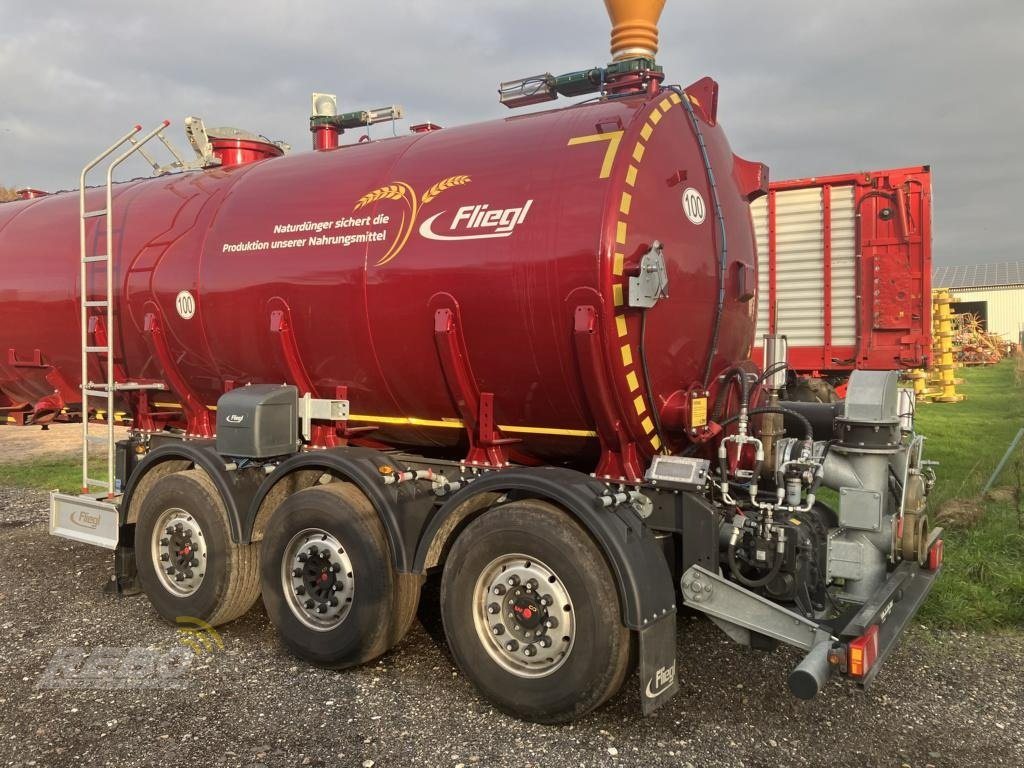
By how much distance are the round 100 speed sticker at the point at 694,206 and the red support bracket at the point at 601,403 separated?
0.96 m

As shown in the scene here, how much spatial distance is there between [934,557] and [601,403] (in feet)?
7.59

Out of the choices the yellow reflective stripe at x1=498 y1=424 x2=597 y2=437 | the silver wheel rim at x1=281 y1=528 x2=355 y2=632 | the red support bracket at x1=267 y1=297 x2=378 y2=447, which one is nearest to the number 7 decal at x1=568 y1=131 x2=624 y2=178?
the yellow reflective stripe at x1=498 y1=424 x2=597 y2=437

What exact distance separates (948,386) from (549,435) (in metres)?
19.4

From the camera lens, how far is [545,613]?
4.10 meters

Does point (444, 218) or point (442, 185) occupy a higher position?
point (442, 185)

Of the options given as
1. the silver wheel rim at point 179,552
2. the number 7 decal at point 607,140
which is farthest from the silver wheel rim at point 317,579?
the number 7 decal at point 607,140

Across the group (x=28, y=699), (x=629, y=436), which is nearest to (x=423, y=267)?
(x=629, y=436)

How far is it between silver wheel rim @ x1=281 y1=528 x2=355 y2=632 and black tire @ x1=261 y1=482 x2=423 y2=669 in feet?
0.07

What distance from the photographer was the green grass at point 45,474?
11258 millimetres

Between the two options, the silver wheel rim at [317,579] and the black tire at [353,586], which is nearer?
the black tire at [353,586]

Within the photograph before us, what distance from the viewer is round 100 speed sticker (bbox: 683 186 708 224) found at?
449 cm

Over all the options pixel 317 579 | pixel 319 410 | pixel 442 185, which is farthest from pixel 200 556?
pixel 442 185

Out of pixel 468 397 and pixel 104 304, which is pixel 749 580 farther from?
pixel 104 304

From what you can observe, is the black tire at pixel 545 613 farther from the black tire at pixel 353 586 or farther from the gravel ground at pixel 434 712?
the black tire at pixel 353 586
